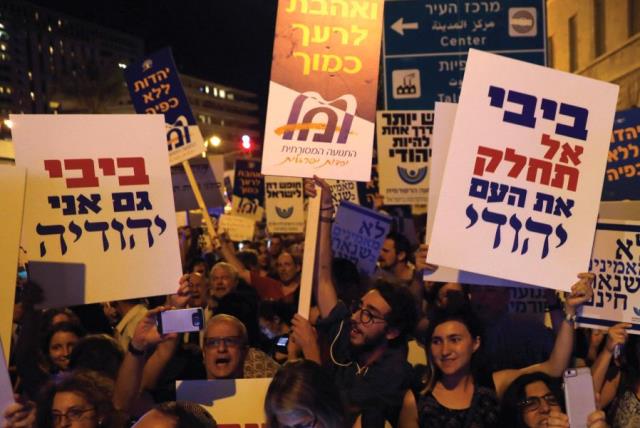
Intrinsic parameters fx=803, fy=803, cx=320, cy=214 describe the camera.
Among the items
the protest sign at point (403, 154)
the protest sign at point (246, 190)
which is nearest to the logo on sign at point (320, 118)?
the protest sign at point (403, 154)

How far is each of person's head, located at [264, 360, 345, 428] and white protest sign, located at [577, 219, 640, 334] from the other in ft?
5.92

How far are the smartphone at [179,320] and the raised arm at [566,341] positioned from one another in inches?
60.6

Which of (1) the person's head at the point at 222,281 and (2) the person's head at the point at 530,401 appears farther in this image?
(1) the person's head at the point at 222,281

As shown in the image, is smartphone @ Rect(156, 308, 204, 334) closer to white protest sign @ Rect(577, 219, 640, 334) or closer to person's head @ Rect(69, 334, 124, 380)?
person's head @ Rect(69, 334, 124, 380)

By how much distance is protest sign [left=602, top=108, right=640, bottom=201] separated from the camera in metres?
6.53

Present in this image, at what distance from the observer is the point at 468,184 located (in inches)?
160

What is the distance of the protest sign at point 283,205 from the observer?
14.4 m

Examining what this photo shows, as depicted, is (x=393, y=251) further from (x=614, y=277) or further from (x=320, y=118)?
(x=614, y=277)


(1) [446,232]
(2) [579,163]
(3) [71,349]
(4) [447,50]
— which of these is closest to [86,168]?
(3) [71,349]

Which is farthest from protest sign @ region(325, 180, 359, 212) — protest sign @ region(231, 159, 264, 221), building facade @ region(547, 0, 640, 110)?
building facade @ region(547, 0, 640, 110)

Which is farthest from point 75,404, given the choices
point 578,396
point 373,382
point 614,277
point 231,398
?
point 614,277

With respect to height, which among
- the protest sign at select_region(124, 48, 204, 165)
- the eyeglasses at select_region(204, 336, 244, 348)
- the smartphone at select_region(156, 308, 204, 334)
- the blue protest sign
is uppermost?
the blue protest sign

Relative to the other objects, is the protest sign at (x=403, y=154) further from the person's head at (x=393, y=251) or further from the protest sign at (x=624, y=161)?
the protest sign at (x=624, y=161)

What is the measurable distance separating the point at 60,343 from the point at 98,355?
65 centimetres
